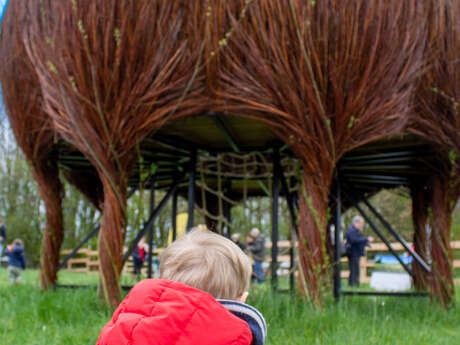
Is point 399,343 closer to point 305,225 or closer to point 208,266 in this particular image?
point 305,225

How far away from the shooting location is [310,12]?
10.4 feet

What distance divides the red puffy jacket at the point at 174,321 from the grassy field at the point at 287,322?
1.57 meters

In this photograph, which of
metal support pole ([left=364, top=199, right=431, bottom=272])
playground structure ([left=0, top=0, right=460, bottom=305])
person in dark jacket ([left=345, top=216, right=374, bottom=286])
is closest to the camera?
playground structure ([left=0, top=0, right=460, bottom=305])

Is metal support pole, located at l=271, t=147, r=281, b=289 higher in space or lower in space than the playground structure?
lower

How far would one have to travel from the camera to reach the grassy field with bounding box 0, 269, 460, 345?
2.86m

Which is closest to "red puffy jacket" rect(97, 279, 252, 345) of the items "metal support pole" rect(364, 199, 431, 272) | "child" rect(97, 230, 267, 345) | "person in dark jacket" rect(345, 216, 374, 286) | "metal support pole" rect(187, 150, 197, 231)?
"child" rect(97, 230, 267, 345)

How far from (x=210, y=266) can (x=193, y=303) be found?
140 mm

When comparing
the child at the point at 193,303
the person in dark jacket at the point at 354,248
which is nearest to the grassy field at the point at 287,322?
the child at the point at 193,303

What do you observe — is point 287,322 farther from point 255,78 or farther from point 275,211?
point 255,78

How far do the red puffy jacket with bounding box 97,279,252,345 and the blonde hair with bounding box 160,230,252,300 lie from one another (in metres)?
0.08

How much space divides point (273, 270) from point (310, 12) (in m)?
2.20

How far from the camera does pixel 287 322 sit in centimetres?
309

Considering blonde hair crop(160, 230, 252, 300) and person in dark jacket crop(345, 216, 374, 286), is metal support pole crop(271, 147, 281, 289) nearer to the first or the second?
blonde hair crop(160, 230, 252, 300)

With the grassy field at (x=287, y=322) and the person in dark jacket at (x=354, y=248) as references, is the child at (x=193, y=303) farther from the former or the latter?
the person in dark jacket at (x=354, y=248)
